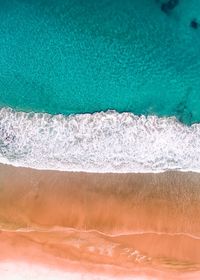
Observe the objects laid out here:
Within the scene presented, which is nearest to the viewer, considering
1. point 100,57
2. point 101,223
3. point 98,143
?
point 101,223

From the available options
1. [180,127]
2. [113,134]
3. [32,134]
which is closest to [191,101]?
[180,127]

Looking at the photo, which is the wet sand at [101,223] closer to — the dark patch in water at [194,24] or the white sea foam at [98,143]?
the white sea foam at [98,143]

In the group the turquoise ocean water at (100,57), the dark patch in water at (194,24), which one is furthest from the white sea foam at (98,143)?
the dark patch in water at (194,24)

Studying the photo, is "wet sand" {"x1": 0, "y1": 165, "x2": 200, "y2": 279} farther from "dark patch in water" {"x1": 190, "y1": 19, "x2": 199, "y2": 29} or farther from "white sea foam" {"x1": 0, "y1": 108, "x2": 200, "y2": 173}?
"dark patch in water" {"x1": 190, "y1": 19, "x2": 199, "y2": 29}

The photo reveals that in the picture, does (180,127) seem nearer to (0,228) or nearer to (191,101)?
(191,101)

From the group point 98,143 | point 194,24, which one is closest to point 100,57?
point 98,143

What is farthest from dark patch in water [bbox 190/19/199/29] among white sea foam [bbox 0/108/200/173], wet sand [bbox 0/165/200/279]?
wet sand [bbox 0/165/200/279]

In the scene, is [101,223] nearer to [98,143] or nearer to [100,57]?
[98,143]
